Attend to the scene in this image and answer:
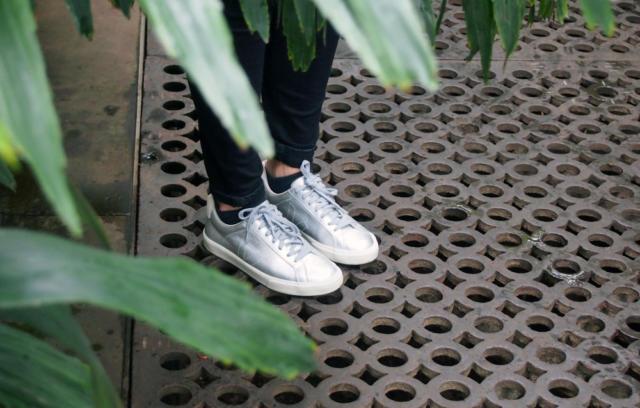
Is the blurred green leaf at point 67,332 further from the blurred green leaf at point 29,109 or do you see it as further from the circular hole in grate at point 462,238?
the circular hole in grate at point 462,238

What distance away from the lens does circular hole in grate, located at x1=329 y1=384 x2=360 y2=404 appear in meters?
1.29

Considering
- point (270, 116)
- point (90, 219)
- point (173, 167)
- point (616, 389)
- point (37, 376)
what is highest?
point (90, 219)

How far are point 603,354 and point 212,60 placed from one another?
1161 millimetres

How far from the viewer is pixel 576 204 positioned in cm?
168

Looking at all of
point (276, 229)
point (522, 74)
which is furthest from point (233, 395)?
point (522, 74)

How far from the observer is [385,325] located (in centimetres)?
143

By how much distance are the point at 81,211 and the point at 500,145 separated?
1401mm

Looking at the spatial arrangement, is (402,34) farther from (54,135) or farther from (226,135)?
(226,135)

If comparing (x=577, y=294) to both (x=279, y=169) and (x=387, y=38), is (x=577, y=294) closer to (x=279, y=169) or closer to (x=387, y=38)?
(x=279, y=169)

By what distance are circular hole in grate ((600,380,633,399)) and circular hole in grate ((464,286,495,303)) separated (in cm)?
25

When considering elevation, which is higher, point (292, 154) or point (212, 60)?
point (212, 60)

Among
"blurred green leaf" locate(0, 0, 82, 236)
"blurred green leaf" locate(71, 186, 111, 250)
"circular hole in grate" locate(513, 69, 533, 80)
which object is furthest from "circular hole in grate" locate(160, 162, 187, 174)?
"blurred green leaf" locate(0, 0, 82, 236)

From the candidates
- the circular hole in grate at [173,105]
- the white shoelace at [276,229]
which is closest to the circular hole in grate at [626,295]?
the white shoelace at [276,229]

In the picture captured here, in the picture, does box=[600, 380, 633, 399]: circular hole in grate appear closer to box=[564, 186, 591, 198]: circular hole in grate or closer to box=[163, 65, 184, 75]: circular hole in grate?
box=[564, 186, 591, 198]: circular hole in grate
